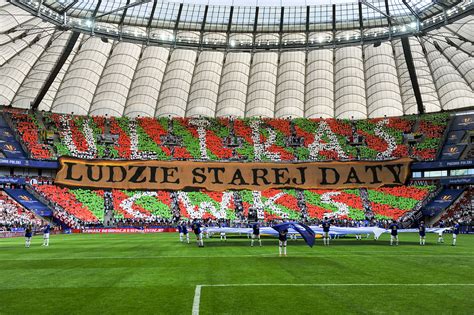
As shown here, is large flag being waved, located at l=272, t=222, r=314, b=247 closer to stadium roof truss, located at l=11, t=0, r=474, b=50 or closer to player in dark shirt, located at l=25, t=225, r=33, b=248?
player in dark shirt, located at l=25, t=225, r=33, b=248

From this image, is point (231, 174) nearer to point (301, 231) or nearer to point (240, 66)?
point (240, 66)

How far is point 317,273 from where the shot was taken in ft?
65.0

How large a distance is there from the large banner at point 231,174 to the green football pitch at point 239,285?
4963cm

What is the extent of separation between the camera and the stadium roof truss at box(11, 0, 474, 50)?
67625mm

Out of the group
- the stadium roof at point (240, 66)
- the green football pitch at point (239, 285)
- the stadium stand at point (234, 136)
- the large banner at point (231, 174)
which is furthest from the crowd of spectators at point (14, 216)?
the green football pitch at point (239, 285)

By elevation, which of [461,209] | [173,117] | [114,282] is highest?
[173,117]

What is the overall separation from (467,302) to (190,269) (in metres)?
11.8

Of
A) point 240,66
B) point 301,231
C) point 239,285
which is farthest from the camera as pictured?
point 240,66

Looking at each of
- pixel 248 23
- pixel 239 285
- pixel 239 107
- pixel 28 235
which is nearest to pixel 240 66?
pixel 239 107

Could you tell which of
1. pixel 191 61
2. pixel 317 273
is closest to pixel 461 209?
pixel 191 61

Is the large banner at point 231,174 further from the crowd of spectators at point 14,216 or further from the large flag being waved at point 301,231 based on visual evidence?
the large flag being waved at point 301,231

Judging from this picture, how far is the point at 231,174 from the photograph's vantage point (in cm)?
7869

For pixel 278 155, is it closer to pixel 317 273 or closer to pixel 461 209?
pixel 461 209

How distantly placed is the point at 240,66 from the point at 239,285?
66.1 m
